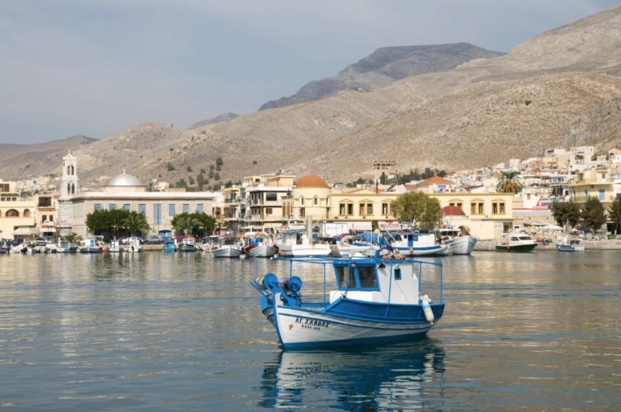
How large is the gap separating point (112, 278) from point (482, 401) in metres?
42.5

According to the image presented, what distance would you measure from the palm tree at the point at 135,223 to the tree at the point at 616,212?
166ft

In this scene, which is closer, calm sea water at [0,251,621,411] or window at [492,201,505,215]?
calm sea water at [0,251,621,411]

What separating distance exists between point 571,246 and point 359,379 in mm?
76290

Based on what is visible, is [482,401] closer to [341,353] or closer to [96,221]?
[341,353]

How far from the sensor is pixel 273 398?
25.4 meters

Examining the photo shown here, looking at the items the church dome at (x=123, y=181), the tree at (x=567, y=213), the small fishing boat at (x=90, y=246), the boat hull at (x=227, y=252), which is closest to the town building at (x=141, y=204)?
the church dome at (x=123, y=181)

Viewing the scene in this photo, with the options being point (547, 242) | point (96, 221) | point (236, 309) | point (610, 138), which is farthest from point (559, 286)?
point (610, 138)

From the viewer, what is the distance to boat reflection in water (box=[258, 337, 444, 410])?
24984mm

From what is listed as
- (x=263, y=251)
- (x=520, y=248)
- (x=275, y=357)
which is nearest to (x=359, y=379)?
(x=275, y=357)

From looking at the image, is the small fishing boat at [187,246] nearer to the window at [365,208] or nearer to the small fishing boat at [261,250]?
the small fishing boat at [261,250]

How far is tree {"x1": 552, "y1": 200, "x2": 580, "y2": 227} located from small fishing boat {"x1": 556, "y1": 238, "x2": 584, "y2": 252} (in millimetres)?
14132

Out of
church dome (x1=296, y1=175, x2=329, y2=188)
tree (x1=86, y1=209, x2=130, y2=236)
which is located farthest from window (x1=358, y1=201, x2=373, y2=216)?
tree (x1=86, y1=209, x2=130, y2=236)

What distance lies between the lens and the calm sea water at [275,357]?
25.2 meters

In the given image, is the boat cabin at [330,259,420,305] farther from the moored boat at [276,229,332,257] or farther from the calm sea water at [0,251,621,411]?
the moored boat at [276,229,332,257]
